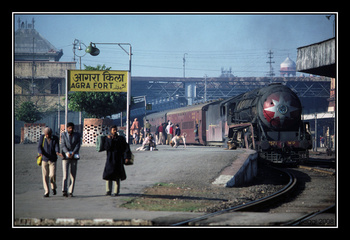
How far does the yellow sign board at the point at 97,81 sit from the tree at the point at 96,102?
Answer: 7.50 metres

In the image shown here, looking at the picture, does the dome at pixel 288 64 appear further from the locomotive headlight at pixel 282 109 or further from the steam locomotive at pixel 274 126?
the locomotive headlight at pixel 282 109

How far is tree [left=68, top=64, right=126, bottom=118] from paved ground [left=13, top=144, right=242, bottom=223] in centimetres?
954

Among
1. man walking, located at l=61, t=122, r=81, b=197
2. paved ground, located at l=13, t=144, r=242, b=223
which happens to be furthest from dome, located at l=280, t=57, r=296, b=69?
man walking, located at l=61, t=122, r=81, b=197

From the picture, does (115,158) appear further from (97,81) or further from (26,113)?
(26,113)

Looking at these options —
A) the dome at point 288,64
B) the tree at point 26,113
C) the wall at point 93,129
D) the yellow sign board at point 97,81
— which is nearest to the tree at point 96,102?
the wall at point 93,129

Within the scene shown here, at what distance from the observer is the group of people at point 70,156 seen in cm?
1133

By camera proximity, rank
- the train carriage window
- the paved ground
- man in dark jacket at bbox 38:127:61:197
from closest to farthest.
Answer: the paved ground → man in dark jacket at bbox 38:127:61:197 → the train carriage window

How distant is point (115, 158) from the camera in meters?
11.5

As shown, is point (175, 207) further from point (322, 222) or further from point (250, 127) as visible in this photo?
point (250, 127)

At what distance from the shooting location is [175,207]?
→ 1042cm

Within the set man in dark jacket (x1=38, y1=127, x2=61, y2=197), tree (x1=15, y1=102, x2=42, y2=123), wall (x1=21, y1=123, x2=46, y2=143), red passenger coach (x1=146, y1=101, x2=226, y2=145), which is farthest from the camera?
tree (x1=15, y1=102, x2=42, y2=123)

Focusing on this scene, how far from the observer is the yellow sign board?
72.7 ft

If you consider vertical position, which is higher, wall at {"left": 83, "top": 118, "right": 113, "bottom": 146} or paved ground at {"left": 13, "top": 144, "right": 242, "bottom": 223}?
wall at {"left": 83, "top": 118, "right": 113, "bottom": 146}

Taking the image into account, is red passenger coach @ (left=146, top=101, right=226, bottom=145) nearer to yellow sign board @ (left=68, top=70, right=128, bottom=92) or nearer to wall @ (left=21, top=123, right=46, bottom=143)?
yellow sign board @ (left=68, top=70, right=128, bottom=92)
